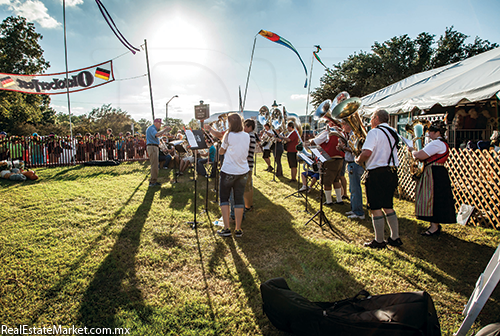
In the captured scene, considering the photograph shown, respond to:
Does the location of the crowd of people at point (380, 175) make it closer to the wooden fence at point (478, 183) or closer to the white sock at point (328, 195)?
the white sock at point (328, 195)

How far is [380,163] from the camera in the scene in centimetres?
345

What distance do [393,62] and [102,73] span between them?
27.7 meters

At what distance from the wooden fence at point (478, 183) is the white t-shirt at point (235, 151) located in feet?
14.8

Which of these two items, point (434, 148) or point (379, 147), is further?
point (434, 148)

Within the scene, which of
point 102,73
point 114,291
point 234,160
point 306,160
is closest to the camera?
point 114,291

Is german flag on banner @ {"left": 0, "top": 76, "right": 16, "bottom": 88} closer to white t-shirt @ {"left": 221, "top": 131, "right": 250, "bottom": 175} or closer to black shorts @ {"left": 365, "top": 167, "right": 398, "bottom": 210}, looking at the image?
white t-shirt @ {"left": 221, "top": 131, "right": 250, "bottom": 175}

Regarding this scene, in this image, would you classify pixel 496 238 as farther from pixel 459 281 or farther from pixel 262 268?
pixel 262 268

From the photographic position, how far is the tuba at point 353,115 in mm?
3662

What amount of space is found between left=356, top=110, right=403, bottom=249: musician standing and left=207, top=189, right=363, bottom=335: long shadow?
1.04m

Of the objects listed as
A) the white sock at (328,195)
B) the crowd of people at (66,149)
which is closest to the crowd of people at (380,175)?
the white sock at (328,195)

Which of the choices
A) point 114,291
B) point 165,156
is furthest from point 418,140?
point 165,156

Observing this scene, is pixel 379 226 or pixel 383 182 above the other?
pixel 383 182

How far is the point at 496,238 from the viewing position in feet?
13.1

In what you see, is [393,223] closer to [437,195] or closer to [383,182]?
[383,182]
